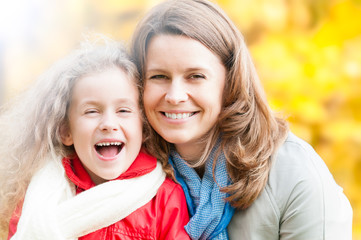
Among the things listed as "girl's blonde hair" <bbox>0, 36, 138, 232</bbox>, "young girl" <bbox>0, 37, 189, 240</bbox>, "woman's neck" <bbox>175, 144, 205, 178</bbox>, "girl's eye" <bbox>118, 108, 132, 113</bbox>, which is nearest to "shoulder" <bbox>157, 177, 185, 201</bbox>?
"young girl" <bbox>0, 37, 189, 240</bbox>

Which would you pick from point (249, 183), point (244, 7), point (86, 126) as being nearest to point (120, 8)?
point (244, 7)

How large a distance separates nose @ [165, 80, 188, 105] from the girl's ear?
0.50 metres

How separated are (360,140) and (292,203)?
0.93 metres

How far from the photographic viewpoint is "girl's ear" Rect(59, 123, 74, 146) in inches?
112

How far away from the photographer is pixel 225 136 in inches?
112

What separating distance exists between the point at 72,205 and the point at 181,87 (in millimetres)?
687

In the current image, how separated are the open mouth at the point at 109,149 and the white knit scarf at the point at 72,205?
126mm

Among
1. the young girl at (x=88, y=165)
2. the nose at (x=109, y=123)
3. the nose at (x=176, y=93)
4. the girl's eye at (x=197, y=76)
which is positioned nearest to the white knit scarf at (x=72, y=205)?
the young girl at (x=88, y=165)

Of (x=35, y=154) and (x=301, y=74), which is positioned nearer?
(x=35, y=154)

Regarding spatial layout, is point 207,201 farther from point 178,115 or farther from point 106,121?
point 106,121

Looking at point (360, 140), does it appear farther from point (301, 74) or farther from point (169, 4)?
point (169, 4)

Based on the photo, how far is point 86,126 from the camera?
2.72 metres

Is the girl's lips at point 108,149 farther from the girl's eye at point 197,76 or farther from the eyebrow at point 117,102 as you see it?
the girl's eye at point 197,76

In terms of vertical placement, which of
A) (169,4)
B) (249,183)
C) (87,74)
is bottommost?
(249,183)
